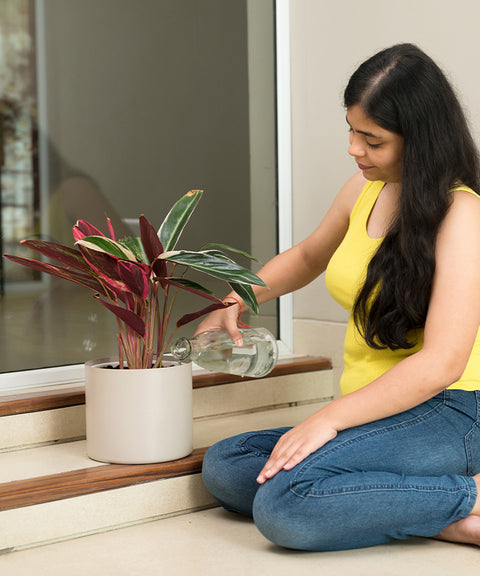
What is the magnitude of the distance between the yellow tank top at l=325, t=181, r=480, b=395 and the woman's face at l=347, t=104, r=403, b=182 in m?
0.13

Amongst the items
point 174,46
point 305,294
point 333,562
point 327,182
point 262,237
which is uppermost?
point 174,46

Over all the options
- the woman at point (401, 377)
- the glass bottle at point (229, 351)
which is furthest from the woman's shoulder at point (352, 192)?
the glass bottle at point (229, 351)

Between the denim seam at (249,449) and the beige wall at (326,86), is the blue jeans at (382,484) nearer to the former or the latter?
the denim seam at (249,449)

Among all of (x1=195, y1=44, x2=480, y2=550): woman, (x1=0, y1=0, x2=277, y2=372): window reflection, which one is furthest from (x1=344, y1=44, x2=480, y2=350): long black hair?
(x1=0, y1=0, x2=277, y2=372): window reflection

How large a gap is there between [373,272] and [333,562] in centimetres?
52

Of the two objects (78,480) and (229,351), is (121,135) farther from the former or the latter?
(78,480)

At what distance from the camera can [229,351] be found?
1674mm

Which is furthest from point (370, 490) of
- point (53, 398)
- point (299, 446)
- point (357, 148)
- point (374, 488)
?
point (53, 398)

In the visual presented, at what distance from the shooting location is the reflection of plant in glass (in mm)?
Answer: 1389

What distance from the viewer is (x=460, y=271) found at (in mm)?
1317

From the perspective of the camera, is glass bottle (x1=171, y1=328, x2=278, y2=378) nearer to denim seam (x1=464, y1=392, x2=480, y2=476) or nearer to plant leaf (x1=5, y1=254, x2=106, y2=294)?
plant leaf (x1=5, y1=254, x2=106, y2=294)

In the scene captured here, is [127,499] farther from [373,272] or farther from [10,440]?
[373,272]

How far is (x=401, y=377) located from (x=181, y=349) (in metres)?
0.50

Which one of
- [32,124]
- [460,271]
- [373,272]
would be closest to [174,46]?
[32,124]
